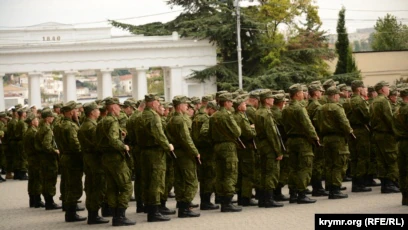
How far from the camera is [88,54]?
50.9m

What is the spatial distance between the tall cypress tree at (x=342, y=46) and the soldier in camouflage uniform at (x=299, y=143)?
38.2 m

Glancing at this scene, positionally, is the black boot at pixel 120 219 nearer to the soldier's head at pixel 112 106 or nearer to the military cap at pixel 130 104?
the soldier's head at pixel 112 106

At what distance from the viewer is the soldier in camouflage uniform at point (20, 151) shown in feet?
80.6

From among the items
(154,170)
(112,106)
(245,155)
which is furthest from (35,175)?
(245,155)

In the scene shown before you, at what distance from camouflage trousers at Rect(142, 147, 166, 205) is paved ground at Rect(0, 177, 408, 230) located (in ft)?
1.67

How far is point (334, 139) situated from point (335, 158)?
0.37m

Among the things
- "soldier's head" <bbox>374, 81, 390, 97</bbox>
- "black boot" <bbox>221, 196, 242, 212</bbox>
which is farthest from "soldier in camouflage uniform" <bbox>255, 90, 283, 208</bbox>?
"soldier's head" <bbox>374, 81, 390, 97</bbox>

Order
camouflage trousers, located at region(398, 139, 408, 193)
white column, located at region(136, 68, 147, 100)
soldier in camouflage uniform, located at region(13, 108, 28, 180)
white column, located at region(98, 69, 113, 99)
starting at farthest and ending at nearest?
1. white column, located at region(136, 68, 147, 100)
2. white column, located at region(98, 69, 113, 99)
3. soldier in camouflage uniform, located at region(13, 108, 28, 180)
4. camouflage trousers, located at region(398, 139, 408, 193)

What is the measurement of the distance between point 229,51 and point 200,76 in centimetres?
404

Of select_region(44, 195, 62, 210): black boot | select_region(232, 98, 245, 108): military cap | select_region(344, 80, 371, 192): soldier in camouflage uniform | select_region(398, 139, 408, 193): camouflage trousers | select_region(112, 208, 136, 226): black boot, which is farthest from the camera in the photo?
select_region(44, 195, 62, 210): black boot

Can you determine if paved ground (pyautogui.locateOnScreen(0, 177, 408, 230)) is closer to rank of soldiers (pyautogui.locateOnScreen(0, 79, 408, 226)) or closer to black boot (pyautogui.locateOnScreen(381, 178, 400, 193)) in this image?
black boot (pyautogui.locateOnScreen(381, 178, 400, 193))

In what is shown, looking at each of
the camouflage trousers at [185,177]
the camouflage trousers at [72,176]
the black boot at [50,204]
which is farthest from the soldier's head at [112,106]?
the black boot at [50,204]

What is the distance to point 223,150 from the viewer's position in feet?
50.5

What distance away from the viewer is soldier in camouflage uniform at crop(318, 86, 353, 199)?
16078 mm
